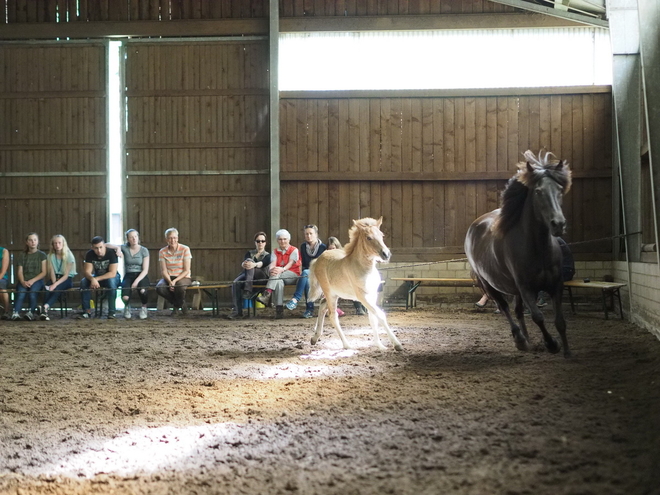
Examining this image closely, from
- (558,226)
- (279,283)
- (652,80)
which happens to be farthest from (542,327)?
(279,283)

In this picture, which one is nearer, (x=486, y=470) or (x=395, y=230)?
(x=486, y=470)

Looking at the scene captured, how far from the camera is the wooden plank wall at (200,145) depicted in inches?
486

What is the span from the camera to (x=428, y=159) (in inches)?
472

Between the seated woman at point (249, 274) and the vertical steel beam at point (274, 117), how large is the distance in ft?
6.39

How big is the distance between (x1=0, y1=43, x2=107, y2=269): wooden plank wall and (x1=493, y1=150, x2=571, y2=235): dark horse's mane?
29.3ft

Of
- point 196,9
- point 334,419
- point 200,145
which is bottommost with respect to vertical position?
point 334,419

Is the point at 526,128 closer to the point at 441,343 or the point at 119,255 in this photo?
the point at 441,343

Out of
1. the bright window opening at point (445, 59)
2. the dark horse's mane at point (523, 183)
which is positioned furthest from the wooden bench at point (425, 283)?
the dark horse's mane at point (523, 183)

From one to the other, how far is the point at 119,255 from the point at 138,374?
5510mm

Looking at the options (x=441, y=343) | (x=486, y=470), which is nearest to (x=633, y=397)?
(x=486, y=470)

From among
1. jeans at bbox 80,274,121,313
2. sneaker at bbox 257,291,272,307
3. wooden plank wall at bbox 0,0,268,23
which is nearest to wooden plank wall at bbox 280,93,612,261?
wooden plank wall at bbox 0,0,268,23

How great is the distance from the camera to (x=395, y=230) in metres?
12.0

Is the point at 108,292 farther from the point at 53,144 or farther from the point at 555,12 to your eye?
the point at 555,12

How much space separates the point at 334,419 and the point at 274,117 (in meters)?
9.12
